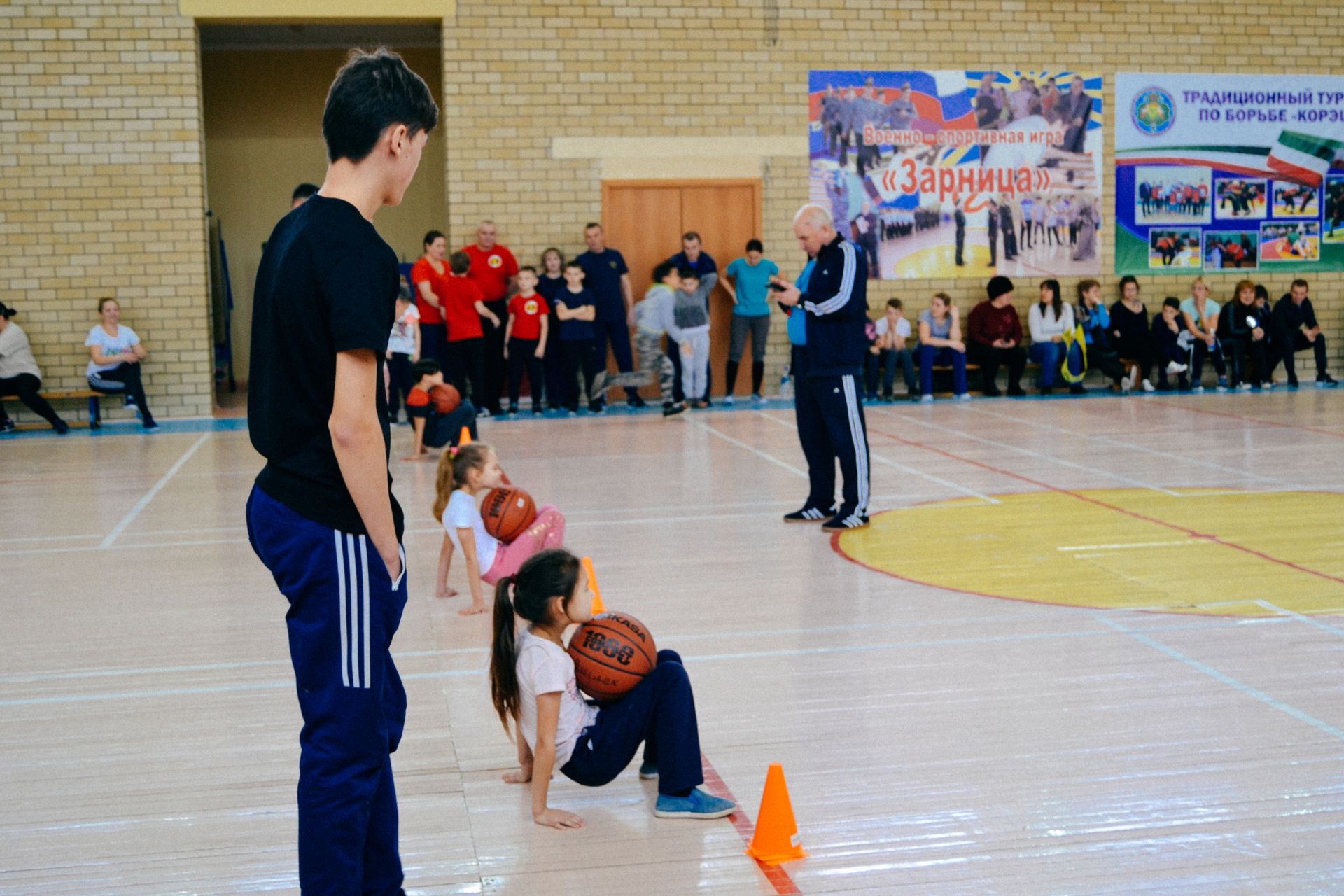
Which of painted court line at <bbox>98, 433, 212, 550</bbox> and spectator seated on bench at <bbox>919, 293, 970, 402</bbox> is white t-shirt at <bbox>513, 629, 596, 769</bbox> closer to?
painted court line at <bbox>98, 433, 212, 550</bbox>

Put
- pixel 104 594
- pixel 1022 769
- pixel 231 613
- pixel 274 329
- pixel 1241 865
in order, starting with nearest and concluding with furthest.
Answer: pixel 274 329 → pixel 1241 865 → pixel 1022 769 → pixel 231 613 → pixel 104 594

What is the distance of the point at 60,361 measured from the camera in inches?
596

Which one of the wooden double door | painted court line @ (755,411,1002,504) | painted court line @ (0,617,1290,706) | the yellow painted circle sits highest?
the wooden double door

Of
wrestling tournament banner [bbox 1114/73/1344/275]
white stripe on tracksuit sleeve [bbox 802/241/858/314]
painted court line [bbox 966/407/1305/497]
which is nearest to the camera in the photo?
white stripe on tracksuit sleeve [bbox 802/241/858/314]

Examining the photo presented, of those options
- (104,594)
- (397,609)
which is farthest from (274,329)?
(104,594)

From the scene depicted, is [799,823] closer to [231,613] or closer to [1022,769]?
[1022,769]

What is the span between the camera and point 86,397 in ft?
49.4

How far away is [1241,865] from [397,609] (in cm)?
226

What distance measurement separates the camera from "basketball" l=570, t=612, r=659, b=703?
3.85 metres

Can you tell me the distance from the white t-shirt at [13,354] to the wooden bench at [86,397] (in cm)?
34

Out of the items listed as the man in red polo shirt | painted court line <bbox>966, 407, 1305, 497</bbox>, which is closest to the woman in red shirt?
the man in red polo shirt

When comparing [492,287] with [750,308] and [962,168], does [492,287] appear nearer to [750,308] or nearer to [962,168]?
[750,308]

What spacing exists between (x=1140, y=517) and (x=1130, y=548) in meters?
0.95

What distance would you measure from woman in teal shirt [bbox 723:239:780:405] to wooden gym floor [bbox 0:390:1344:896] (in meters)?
6.20
